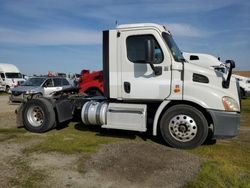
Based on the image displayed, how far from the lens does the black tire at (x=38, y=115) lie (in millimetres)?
9375

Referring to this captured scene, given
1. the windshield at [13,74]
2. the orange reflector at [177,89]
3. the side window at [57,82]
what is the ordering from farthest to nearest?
1. the windshield at [13,74]
2. the side window at [57,82]
3. the orange reflector at [177,89]

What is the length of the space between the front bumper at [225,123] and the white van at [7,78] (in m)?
26.6

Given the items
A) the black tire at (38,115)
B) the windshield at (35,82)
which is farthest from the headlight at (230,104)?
the windshield at (35,82)

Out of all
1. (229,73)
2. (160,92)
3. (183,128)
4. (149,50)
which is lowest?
(183,128)

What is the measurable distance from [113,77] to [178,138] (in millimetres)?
2221

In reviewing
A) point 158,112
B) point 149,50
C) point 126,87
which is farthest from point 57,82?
point 149,50

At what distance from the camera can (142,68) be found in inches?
319

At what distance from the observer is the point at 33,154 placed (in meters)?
7.00

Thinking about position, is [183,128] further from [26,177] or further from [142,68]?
[26,177]

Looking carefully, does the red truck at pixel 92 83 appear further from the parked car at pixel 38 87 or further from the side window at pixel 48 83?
the side window at pixel 48 83

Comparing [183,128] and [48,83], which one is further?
[48,83]

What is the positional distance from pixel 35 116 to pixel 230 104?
17.9ft

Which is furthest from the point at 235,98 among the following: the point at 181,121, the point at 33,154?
the point at 33,154

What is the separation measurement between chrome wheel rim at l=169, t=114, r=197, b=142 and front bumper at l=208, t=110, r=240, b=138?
471 mm
